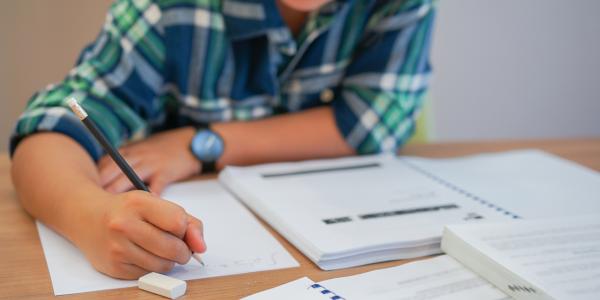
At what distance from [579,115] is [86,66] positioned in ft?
5.52

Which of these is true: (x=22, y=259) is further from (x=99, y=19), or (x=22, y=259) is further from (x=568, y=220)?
(x=99, y=19)

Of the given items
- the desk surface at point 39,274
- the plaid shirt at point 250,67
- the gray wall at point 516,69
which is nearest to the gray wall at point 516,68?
the gray wall at point 516,69

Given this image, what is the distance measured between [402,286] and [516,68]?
1.63 m

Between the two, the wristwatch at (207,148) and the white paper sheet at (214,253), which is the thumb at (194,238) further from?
the wristwatch at (207,148)

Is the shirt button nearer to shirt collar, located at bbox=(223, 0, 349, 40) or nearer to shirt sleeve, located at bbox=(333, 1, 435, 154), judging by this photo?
shirt sleeve, located at bbox=(333, 1, 435, 154)

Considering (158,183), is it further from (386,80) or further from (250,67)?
(386,80)

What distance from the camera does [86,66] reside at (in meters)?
0.92

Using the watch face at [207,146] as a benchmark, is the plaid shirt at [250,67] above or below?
above

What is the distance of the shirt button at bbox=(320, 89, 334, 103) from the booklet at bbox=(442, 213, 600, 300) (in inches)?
18.1

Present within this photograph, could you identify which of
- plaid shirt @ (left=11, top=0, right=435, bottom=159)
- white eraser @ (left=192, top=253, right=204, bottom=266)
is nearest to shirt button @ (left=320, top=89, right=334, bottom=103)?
plaid shirt @ (left=11, top=0, right=435, bottom=159)

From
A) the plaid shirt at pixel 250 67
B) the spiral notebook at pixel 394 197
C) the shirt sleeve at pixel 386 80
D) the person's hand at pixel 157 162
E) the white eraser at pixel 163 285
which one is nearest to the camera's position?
the white eraser at pixel 163 285

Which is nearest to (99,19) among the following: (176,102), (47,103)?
(176,102)

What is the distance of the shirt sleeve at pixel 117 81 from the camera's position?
877 millimetres

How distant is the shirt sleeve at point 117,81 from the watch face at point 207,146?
0.08 meters
